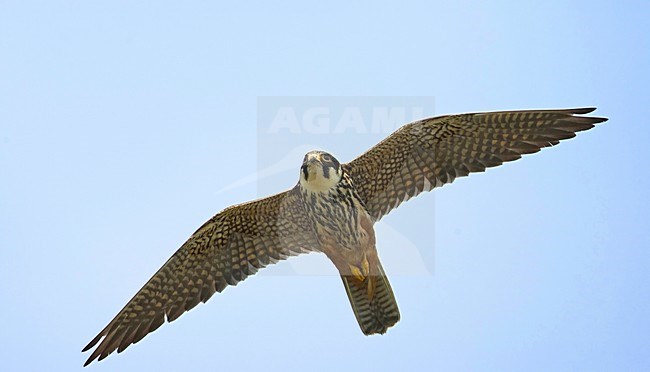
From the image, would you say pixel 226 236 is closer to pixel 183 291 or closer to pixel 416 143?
pixel 183 291

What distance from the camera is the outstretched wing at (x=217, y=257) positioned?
35.2 feet

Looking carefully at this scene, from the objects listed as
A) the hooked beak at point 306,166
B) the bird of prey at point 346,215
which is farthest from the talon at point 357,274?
the hooked beak at point 306,166

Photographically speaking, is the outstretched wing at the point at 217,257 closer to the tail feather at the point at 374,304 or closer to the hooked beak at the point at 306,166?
the hooked beak at the point at 306,166

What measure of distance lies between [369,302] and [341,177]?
1.47 meters

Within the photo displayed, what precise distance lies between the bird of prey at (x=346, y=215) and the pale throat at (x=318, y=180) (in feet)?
0.04

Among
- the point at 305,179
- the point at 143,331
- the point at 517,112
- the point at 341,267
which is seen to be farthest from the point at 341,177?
the point at 143,331

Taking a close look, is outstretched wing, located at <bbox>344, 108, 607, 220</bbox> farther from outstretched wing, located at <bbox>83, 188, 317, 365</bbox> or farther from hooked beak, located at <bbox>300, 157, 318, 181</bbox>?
outstretched wing, located at <bbox>83, 188, 317, 365</bbox>

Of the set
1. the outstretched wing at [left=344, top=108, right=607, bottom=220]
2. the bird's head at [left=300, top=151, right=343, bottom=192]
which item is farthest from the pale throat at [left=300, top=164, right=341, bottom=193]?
the outstretched wing at [left=344, top=108, right=607, bottom=220]

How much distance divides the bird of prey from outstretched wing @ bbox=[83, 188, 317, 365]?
0.04ft

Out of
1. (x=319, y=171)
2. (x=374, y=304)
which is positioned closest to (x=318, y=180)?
(x=319, y=171)

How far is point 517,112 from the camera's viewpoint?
10328mm

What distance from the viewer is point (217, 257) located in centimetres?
1098

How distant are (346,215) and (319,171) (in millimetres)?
630

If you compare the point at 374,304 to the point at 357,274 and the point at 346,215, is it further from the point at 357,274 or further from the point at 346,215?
the point at 346,215
